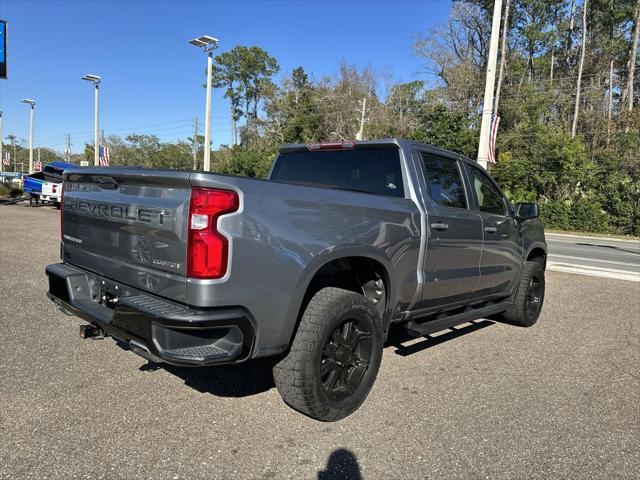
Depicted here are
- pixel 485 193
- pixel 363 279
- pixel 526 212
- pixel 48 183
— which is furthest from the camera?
pixel 48 183

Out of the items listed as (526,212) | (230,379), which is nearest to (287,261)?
(230,379)

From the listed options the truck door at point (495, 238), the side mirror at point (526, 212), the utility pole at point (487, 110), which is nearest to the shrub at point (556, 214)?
the utility pole at point (487, 110)

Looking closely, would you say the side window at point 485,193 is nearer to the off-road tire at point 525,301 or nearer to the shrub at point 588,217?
the off-road tire at point 525,301

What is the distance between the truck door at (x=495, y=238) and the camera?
464 centimetres

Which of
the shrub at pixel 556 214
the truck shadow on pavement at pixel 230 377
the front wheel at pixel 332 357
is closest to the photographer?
the front wheel at pixel 332 357

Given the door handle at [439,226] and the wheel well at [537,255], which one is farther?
the wheel well at [537,255]

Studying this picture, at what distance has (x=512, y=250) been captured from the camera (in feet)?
16.9

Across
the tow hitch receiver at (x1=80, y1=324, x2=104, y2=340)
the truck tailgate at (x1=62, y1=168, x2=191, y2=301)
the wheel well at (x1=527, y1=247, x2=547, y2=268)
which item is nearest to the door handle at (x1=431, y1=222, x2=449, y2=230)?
the truck tailgate at (x1=62, y1=168, x2=191, y2=301)

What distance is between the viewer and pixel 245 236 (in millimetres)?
2547

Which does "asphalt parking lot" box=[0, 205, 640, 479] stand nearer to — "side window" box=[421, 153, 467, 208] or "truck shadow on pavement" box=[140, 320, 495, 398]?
"truck shadow on pavement" box=[140, 320, 495, 398]

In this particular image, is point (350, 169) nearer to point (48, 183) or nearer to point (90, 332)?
point (90, 332)

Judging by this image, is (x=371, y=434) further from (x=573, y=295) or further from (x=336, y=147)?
(x=573, y=295)

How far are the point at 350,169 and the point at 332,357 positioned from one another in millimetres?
1741

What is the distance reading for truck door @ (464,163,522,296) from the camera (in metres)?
4.64
